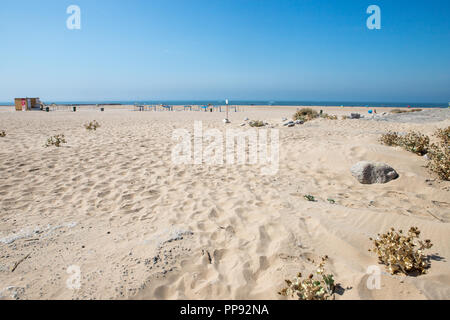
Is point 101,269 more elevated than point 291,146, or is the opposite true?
point 291,146

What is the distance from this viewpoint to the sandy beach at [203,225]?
94.3 inches

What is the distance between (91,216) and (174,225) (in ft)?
4.60

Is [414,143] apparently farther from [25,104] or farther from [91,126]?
[25,104]

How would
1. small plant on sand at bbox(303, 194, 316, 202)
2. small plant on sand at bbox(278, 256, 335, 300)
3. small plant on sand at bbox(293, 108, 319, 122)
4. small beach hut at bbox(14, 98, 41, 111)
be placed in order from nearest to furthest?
1. small plant on sand at bbox(278, 256, 335, 300)
2. small plant on sand at bbox(303, 194, 316, 202)
3. small plant on sand at bbox(293, 108, 319, 122)
4. small beach hut at bbox(14, 98, 41, 111)

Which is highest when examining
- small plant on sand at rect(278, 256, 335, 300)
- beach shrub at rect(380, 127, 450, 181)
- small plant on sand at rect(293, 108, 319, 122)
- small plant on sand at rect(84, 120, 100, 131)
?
small plant on sand at rect(293, 108, 319, 122)

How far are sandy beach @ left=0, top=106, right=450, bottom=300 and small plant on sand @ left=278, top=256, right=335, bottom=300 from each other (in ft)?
0.36

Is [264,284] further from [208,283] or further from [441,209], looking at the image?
[441,209]

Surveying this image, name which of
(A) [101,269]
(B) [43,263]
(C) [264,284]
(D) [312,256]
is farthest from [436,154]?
(B) [43,263]

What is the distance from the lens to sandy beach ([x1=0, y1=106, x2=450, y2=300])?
2.40 meters

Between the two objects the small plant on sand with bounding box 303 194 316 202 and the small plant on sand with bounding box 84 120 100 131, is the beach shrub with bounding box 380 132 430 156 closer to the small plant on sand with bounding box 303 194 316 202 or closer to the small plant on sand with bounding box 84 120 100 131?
the small plant on sand with bounding box 303 194 316 202

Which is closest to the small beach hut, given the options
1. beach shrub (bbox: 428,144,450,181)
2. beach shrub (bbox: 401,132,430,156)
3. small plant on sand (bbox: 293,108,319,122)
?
small plant on sand (bbox: 293,108,319,122)

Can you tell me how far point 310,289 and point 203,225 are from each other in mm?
1789

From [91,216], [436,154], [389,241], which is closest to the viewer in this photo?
[389,241]

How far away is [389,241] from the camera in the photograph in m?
2.59
